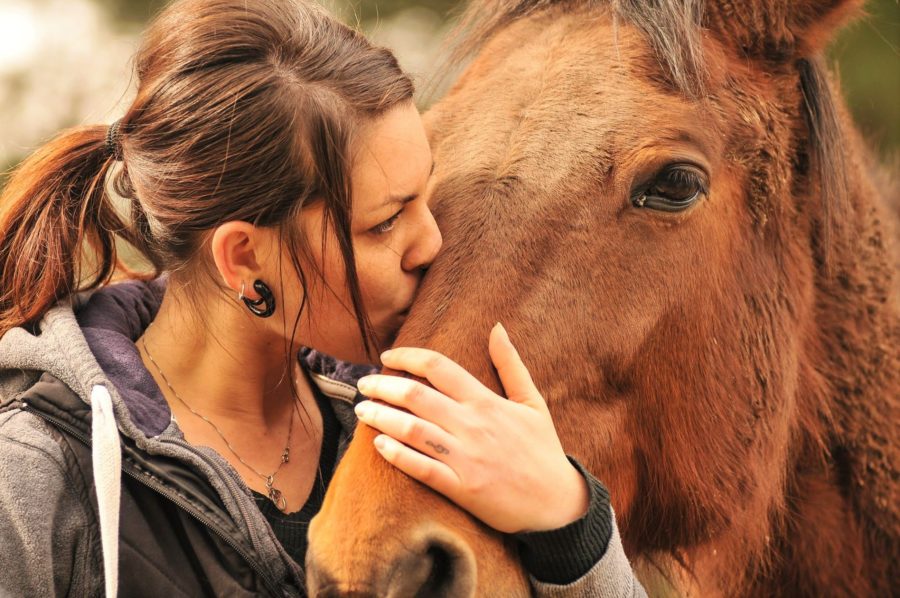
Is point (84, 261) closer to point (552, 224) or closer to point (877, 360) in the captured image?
point (552, 224)

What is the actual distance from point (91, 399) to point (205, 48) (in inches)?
31.7

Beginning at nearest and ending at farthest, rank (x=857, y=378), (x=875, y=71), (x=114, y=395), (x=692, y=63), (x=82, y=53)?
(x=114, y=395) → (x=692, y=63) → (x=857, y=378) → (x=875, y=71) → (x=82, y=53)

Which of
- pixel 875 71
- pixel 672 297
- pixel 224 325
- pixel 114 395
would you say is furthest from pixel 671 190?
pixel 875 71

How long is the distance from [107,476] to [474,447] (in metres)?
0.70

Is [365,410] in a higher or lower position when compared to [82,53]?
higher

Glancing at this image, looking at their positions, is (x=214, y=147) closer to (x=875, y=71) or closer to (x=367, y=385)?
(x=367, y=385)

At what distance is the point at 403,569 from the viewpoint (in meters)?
1.51

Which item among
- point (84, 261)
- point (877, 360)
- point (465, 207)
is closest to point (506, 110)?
point (465, 207)

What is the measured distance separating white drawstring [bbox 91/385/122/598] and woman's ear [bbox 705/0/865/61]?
187 centimetres

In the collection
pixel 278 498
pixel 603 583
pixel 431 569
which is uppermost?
pixel 431 569

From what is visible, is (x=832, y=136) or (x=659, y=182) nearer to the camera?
(x=659, y=182)

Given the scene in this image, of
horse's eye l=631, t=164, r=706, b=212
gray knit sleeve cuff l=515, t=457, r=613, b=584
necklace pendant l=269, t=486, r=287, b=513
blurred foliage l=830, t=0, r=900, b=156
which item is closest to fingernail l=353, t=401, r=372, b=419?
gray knit sleeve cuff l=515, t=457, r=613, b=584

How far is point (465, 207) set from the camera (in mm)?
2020

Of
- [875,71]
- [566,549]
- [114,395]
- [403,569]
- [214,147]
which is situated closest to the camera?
[403,569]
